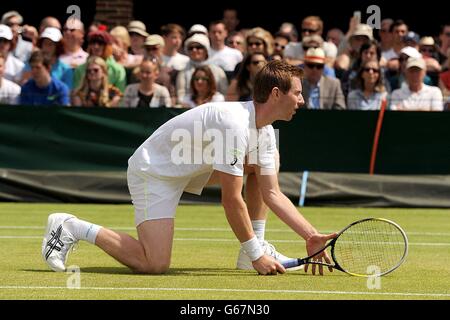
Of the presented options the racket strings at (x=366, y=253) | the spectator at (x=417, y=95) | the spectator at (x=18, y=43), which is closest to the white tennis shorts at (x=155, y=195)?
the racket strings at (x=366, y=253)

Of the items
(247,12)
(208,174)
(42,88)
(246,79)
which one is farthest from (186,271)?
(247,12)

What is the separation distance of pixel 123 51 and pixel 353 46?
3331 mm

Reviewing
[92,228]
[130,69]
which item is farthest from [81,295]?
[130,69]

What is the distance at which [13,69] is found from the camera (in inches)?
675

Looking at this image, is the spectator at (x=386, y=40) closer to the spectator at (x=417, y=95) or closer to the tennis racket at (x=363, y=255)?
the spectator at (x=417, y=95)

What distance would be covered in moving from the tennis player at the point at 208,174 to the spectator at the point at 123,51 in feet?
28.4

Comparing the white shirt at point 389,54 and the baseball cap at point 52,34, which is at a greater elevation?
the baseball cap at point 52,34

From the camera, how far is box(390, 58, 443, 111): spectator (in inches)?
605

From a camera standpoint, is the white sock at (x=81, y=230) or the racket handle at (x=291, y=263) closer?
the racket handle at (x=291, y=263)

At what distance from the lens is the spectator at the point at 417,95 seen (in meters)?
15.4

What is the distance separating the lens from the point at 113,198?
14.9 metres

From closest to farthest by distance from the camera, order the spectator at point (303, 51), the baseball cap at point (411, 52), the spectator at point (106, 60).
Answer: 1. the baseball cap at point (411, 52)
2. the spectator at point (106, 60)
3. the spectator at point (303, 51)

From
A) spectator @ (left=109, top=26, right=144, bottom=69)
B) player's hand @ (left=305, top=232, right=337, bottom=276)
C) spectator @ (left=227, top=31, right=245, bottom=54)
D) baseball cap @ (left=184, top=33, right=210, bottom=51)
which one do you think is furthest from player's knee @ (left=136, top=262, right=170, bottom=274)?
spectator @ (left=227, top=31, right=245, bottom=54)

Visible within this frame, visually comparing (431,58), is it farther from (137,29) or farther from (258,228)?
(258,228)
